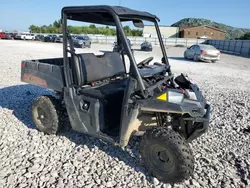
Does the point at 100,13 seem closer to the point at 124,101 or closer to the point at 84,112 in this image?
the point at 124,101

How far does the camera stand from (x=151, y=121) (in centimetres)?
346

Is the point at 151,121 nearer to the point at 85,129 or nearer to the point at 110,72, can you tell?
the point at 85,129

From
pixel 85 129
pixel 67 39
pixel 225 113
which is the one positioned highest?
pixel 67 39

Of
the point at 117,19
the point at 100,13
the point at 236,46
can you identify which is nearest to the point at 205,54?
the point at 100,13

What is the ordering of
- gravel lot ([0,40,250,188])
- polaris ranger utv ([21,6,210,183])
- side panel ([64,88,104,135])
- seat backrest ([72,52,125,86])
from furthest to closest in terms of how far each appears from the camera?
seat backrest ([72,52,125,86]) → side panel ([64,88,104,135]) → gravel lot ([0,40,250,188]) → polaris ranger utv ([21,6,210,183])

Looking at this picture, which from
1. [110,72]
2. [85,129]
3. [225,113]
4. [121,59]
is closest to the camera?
[85,129]

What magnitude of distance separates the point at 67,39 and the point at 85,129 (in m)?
1.38

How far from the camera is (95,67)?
13.3 feet

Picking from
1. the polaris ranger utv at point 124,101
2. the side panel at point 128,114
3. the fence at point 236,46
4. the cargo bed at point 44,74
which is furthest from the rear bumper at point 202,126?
the fence at point 236,46

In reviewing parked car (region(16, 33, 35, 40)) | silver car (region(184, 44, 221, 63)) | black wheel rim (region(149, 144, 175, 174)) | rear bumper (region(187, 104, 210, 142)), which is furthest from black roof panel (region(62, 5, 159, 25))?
parked car (region(16, 33, 35, 40))

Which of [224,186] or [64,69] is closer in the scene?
[224,186]

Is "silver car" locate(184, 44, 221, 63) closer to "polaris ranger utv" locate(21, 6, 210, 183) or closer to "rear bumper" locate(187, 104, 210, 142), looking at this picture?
"polaris ranger utv" locate(21, 6, 210, 183)

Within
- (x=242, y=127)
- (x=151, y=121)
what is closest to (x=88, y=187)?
(x=151, y=121)

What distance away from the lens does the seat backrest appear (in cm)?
376
